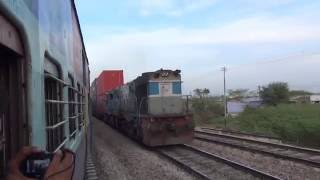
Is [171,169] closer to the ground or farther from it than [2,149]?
closer to the ground

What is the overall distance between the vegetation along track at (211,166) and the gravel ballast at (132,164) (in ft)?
1.05

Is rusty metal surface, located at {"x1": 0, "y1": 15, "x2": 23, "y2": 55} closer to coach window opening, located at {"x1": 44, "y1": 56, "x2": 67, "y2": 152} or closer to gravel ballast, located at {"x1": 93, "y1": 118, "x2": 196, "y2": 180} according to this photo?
coach window opening, located at {"x1": 44, "y1": 56, "x2": 67, "y2": 152}

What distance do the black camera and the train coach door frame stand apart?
0.24 metres

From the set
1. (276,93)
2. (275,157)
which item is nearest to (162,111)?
(275,157)

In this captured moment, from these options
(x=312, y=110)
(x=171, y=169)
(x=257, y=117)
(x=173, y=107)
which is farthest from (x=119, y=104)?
(x=312, y=110)

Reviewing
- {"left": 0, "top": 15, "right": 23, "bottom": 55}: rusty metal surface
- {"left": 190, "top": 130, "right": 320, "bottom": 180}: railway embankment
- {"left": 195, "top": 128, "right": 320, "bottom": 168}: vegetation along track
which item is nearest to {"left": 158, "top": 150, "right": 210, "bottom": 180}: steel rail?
{"left": 190, "top": 130, "right": 320, "bottom": 180}: railway embankment

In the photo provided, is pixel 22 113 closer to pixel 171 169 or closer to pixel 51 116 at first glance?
pixel 51 116

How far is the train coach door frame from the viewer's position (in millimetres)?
3027

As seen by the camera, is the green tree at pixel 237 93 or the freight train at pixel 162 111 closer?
the freight train at pixel 162 111

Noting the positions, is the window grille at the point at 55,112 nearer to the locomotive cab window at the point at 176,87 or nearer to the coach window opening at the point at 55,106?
the coach window opening at the point at 55,106

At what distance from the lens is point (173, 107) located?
18141 mm

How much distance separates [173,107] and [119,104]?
6.83m

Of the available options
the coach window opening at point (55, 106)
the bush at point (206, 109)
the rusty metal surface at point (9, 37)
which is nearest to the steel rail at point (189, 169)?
the coach window opening at point (55, 106)

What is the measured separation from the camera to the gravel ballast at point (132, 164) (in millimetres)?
11867
